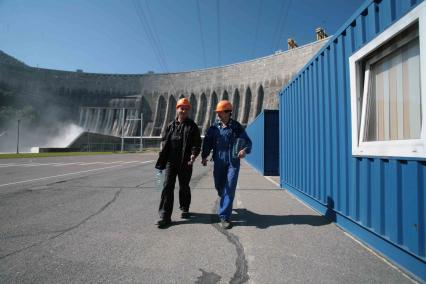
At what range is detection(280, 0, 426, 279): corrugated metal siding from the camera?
2807 millimetres

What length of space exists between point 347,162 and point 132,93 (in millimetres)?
95007

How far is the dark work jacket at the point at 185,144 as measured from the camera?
185 inches

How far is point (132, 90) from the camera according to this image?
3698 inches

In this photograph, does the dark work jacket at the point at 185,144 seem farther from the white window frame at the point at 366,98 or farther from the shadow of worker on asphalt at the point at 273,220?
the white window frame at the point at 366,98

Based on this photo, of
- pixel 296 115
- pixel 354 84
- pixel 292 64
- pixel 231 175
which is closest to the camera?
pixel 354 84

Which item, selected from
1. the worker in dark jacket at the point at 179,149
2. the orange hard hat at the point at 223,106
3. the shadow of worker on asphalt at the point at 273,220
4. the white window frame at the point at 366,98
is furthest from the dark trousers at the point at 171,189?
the white window frame at the point at 366,98

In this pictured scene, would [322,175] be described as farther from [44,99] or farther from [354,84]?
[44,99]

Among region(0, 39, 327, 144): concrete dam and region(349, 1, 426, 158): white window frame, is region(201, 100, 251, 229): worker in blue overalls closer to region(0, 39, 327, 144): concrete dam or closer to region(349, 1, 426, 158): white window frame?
region(349, 1, 426, 158): white window frame

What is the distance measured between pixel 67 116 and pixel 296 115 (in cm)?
9701

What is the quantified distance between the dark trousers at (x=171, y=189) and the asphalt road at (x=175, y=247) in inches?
9.7

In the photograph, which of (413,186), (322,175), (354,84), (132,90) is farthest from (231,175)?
(132,90)

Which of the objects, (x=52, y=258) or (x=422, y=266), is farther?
(x=52, y=258)

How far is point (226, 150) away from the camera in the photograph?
186 inches

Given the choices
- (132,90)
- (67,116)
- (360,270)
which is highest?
(132,90)
